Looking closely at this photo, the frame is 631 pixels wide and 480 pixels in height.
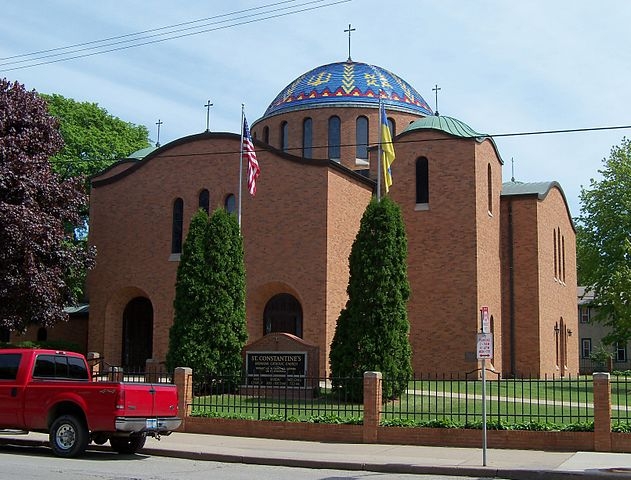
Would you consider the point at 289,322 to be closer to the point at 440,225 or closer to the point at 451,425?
the point at 440,225

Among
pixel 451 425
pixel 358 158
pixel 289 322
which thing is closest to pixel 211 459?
pixel 451 425

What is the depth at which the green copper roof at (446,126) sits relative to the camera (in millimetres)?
32781

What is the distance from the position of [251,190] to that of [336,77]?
591 inches

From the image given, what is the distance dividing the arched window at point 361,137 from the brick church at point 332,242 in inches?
117

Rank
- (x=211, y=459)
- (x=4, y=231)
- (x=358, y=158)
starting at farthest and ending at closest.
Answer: (x=358, y=158) → (x=4, y=231) → (x=211, y=459)

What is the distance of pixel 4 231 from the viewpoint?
25031mm

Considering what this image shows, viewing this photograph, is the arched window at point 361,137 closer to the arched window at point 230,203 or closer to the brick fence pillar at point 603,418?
the arched window at point 230,203

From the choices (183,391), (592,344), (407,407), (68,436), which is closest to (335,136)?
(183,391)

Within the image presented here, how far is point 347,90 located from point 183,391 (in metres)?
23.7

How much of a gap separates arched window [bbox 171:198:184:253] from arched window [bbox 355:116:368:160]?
1010 centimetres

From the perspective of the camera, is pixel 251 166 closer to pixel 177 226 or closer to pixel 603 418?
pixel 177 226

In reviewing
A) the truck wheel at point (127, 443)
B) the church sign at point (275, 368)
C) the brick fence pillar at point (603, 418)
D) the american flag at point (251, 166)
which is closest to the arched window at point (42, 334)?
the american flag at point (251, 166)

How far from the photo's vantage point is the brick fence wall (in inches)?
627

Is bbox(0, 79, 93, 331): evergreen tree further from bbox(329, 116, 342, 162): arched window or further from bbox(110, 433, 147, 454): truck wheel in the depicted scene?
bbox(329, 116, 342, 162): arched window
